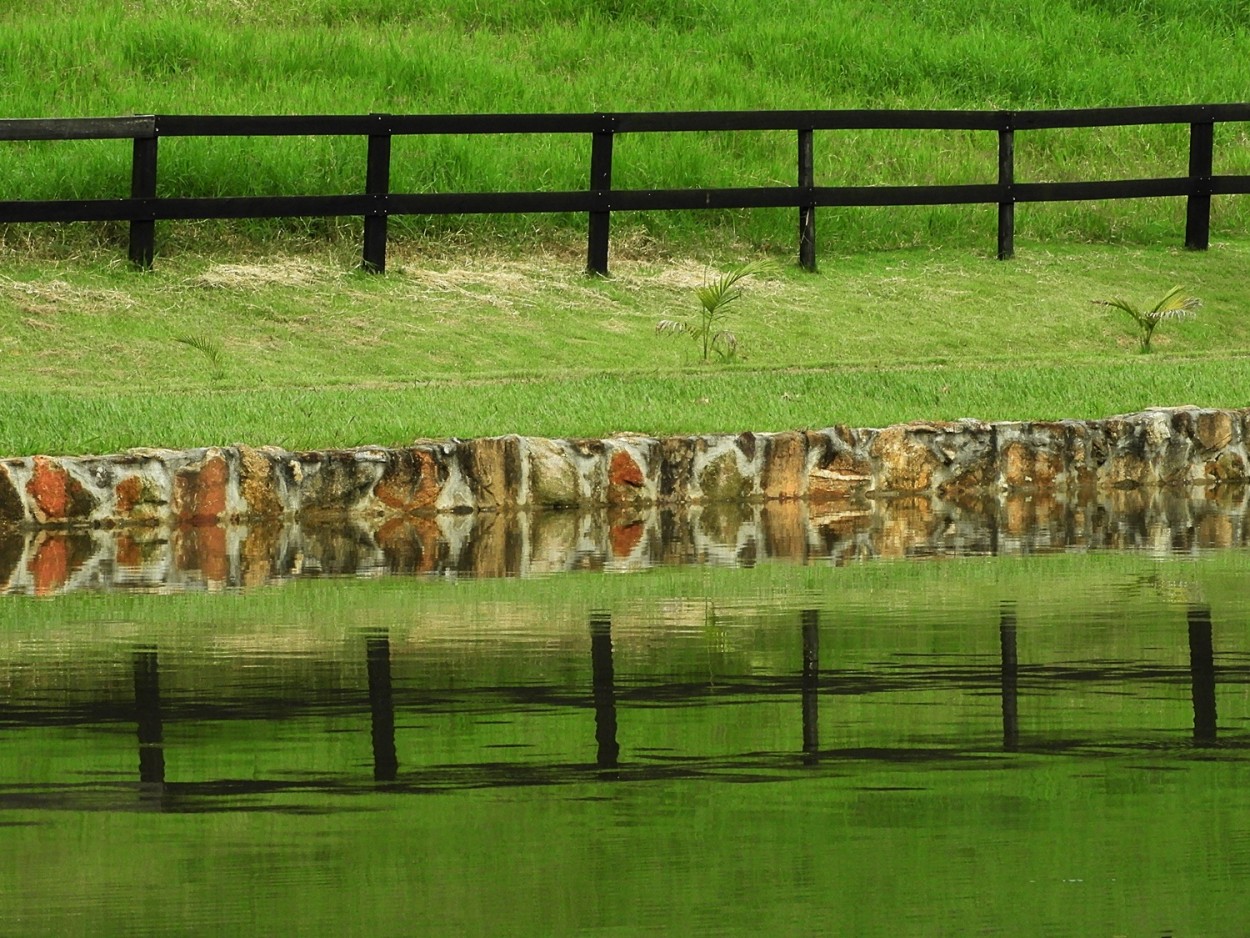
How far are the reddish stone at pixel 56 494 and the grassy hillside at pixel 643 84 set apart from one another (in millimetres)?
9193

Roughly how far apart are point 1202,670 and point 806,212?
15.5 meters

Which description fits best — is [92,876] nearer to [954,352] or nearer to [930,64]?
[954,352]

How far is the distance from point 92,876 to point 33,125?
1547cm

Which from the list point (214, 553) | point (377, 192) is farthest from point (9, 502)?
point (377, 192)

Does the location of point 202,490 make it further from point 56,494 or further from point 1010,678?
point 1010,678

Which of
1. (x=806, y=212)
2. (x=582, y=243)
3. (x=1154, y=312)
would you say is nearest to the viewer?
(x=1154, y=312)

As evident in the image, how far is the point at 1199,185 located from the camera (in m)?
25.0

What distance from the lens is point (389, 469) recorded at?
14164 mm

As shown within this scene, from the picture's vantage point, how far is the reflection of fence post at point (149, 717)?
22.2ft

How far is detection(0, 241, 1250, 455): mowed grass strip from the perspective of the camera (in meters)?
15.0

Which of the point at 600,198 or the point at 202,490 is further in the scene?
the point at 600,198

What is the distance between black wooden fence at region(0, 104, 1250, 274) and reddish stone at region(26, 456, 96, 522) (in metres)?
6.99

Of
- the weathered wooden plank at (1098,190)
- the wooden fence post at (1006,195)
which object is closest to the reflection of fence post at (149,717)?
the wooden fence post at (1006,195)

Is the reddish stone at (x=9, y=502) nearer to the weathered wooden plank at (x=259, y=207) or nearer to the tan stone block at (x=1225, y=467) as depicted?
the weathered wooden plank at (x=259, y=207)
